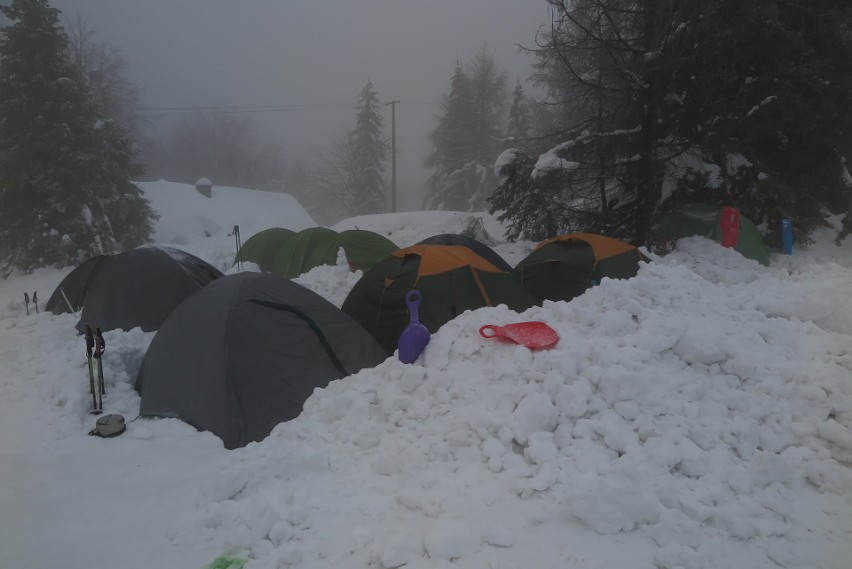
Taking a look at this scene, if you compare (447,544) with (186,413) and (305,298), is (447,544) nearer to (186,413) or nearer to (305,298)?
(186,413)

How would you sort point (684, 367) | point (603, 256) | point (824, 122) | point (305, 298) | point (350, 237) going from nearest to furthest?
point (684, 367) < point (305, 298) < point (603, 256) < point (824, 122) < point (350, 237)

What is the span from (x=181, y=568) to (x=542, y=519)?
1.85 m

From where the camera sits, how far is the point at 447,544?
2039 mm

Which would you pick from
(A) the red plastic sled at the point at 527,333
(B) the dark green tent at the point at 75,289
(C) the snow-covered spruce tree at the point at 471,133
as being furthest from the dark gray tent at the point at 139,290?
(C) the snow-covered spruce tree at the point at 471,133

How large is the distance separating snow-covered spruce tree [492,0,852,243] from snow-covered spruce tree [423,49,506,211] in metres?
17.6

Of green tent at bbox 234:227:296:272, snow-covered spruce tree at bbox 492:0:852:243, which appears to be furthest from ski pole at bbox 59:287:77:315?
snow-covered spruce tree at bbox 492:0:852:243

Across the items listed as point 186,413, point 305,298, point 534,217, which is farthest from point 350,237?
point 186,413

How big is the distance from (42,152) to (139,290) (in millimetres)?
12893

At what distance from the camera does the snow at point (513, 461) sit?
2127 millimetres

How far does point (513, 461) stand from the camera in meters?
2.57

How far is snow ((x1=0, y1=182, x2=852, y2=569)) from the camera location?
2127mm

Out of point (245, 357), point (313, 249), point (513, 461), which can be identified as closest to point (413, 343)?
point (513, 461)

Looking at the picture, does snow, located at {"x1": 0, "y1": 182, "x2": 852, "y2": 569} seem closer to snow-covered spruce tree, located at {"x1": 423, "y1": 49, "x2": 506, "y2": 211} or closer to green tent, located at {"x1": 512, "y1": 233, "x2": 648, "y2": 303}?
green tent, located at {"x1": 512, "y1": 233, "x2": 648, "y2": 303}

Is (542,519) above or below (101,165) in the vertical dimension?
below
